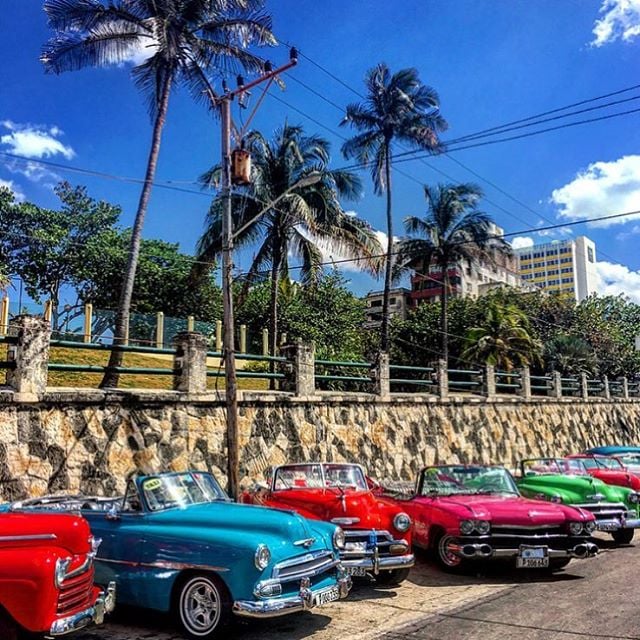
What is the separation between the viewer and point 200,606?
6.30 meters

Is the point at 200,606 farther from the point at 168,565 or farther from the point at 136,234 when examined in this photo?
the point at 136,234

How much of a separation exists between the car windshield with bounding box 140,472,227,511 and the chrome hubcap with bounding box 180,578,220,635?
1047 millimetres

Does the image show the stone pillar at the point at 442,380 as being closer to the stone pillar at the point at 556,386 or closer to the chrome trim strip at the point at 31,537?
the stone pillar at the point at 556,386

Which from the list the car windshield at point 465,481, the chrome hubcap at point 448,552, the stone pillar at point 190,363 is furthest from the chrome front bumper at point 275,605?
the stone pillar at point 190,363

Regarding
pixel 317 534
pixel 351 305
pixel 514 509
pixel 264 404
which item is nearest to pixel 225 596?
pixel 317 534

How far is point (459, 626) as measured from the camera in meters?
6.61

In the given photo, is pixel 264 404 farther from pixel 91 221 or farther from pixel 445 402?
pixel 91 221

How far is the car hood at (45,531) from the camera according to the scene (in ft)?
17.4

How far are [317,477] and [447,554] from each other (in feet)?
6.94

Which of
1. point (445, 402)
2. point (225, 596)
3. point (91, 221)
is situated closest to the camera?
point (225, 596)

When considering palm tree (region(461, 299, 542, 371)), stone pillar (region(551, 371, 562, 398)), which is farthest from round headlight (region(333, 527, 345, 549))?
palm tree (region(461, 299, 542, 371))

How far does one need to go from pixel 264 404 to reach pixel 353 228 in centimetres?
1188

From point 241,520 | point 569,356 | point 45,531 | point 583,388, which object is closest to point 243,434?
point 241,520

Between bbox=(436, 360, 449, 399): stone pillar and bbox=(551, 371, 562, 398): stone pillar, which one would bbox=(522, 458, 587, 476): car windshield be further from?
bbox=(551, 371, 562, 398): stone pillar
